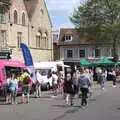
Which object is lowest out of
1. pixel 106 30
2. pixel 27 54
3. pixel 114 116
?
pixel 114 116

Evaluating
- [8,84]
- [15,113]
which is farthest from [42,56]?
[15,113]

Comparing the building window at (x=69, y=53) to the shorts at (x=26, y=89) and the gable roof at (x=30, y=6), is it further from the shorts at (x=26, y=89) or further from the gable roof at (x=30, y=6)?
the shorts at (x=26, y=89)

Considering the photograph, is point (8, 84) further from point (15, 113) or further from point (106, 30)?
point (106, 30)

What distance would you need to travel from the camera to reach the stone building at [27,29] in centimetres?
5841

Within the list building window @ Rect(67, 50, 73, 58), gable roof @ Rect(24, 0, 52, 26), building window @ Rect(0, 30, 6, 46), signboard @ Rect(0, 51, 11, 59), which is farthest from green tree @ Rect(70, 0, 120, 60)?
signboard @ Rect(0, 51, 11, 59)

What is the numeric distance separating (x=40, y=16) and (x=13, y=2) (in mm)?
9251

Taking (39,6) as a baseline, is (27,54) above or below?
below

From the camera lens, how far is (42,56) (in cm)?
7038

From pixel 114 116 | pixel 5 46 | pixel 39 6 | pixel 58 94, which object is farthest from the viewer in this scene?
pixel 39 6

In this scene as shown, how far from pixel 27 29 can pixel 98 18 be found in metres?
16.1

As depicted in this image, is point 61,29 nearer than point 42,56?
No

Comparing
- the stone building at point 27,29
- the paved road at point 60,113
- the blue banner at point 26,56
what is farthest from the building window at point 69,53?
the paved road at point 60,113

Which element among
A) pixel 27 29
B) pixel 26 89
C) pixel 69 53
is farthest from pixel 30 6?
pixel 26 89

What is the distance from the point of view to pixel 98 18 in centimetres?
7731
